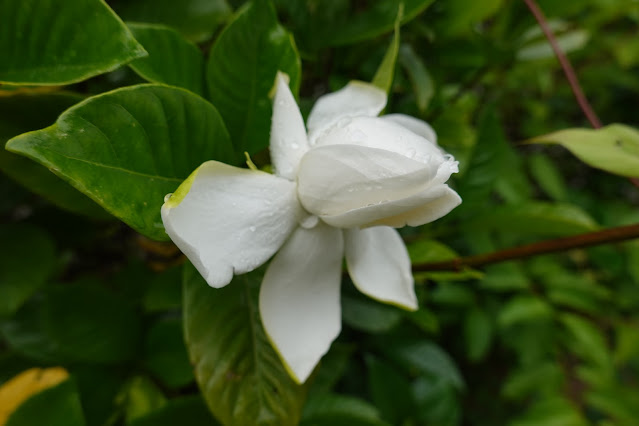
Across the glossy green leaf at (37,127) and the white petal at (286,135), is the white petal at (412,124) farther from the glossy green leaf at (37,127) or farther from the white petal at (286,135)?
the glossy green leaf at (37,127)

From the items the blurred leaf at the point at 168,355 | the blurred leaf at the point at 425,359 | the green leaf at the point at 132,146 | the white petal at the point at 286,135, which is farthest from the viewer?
the blurred leaf at the point at 425,359

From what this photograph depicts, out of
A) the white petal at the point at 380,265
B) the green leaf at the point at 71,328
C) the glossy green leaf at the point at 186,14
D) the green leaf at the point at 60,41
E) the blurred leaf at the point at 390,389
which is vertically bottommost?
the blurred leaf at the point at 390,389

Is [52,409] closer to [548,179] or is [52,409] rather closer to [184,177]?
[184,177]

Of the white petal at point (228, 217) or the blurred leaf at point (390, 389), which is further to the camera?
the blurred leaf at point (390, 389)

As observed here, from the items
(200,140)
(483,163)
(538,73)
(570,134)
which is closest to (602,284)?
(538,73)

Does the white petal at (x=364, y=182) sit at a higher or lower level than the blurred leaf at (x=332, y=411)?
higher

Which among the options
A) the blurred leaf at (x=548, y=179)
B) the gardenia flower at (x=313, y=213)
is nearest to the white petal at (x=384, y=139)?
the gardenia flower at (x=313, y=213)

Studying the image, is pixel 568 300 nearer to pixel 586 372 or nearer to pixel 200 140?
pixel 586 372

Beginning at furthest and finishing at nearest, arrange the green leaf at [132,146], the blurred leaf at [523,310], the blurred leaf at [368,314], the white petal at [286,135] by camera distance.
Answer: the blurred leaf at [523,310] < the blurred leaf at [368,314] < the white petal at [286,135] < the green leaf at [132,146]

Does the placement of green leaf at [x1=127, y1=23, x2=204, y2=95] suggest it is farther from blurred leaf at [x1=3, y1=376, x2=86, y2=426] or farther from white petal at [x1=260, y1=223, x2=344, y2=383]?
blurred leaf at [x1=3, y1=376, x2=86, y2=426]
